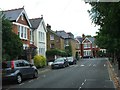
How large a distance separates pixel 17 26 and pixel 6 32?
15.6 metres

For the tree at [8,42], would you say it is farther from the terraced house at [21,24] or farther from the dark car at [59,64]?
the dark car at [59,64]

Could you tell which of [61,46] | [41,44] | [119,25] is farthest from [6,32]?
[61,46]

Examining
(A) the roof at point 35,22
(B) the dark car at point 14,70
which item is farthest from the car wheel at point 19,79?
(A) the roof at point 35,22

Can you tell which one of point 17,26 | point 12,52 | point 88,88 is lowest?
point 88,88

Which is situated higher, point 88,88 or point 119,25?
point 119,25

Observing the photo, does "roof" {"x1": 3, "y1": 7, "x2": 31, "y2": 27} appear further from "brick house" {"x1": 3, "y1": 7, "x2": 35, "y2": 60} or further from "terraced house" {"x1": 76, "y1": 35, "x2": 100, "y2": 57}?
"terraced house" {"x1": 76, "y1": 35, "x2": 100, "y2": 57}

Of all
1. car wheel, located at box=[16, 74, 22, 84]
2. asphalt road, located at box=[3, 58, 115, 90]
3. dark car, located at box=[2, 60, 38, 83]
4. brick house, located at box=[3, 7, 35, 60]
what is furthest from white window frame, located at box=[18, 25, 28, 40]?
car wheel, located at box=[16, 74, 22, 84]

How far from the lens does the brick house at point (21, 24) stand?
4163 cm

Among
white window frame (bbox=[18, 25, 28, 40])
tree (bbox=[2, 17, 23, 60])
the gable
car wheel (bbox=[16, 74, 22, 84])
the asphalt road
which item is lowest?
the asphalt road

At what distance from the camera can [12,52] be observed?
28.5 meters

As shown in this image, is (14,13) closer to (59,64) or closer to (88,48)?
(59,64)

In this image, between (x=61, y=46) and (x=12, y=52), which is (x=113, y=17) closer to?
(x=12, y=52)

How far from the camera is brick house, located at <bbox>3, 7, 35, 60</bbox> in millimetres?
41631

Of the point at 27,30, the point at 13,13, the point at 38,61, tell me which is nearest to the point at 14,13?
the point at 13,13
